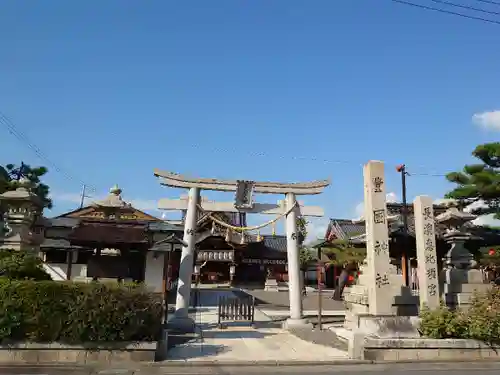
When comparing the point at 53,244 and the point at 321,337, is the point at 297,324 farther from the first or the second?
the point at 53,244

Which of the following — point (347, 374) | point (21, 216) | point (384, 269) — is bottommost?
point (347, 374)

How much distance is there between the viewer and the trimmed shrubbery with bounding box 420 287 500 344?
1052cm

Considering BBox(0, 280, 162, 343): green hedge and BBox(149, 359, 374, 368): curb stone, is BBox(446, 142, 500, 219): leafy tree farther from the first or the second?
BBox(0, 280, 162, 343): green hedge

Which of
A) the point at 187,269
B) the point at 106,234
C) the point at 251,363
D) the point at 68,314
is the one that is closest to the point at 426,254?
the point at 251,363

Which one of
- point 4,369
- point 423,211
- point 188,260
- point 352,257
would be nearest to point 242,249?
point 352,257

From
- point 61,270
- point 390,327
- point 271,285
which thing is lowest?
point 271,285

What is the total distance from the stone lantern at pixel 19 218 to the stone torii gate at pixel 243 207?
438 centimetres

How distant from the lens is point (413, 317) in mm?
10992

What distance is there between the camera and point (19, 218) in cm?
1353

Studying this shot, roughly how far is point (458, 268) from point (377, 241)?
360cm

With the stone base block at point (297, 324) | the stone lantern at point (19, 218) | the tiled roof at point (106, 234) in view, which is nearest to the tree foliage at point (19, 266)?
the stone lantern at point (19, 218)

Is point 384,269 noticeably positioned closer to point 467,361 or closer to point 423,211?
point 423,211

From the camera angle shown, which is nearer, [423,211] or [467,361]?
[467,361]

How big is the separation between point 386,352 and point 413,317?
136 centimetres
